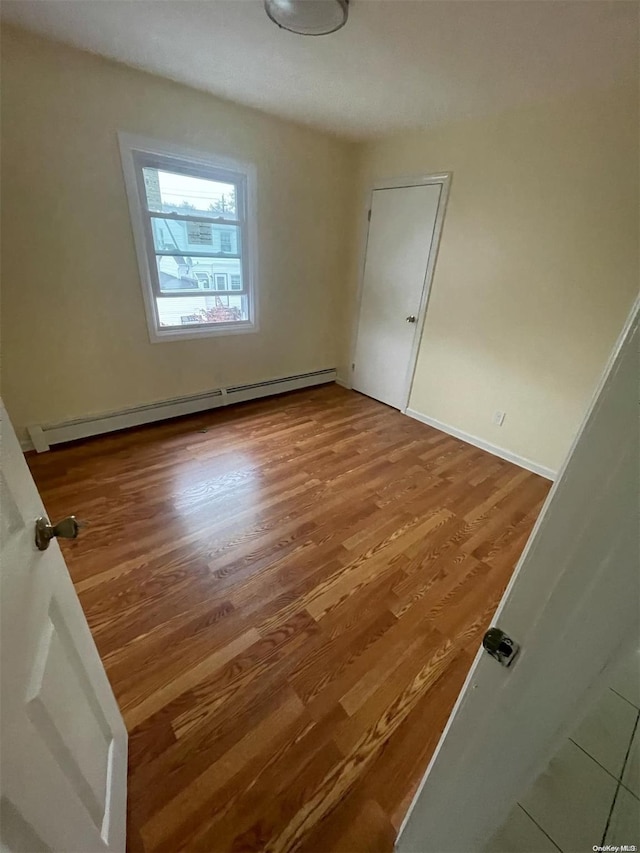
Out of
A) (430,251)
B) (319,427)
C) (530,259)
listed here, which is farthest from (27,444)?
(530,259)

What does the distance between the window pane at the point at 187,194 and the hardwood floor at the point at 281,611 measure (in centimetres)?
178

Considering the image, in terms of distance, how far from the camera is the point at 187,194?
8.73 ft

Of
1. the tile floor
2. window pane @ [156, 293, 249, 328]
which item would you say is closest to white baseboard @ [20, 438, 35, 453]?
window pane @ [156, 293, 249, 328]

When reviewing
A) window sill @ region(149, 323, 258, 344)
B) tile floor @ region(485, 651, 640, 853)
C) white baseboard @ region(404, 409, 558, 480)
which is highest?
window sill @ region(149, 323, 258, 344)

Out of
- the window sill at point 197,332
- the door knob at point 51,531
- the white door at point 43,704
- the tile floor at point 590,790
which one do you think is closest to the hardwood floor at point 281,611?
the white door at point 43,704

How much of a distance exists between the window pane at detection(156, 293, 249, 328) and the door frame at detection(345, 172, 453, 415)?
1211 mm

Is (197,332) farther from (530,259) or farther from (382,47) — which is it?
(530,259)

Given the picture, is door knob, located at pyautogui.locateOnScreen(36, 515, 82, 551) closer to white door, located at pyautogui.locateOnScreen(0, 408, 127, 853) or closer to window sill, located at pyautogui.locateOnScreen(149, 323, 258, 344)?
white door, located at pyautogui.locateOnScreen(0, 408, 127, 853)

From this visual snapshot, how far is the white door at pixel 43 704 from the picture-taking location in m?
0.45

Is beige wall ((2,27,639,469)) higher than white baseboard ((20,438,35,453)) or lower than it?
higher

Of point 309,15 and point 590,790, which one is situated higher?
point 309,15

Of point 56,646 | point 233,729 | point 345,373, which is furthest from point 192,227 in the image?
point 233,729

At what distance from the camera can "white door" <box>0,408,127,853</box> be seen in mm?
453

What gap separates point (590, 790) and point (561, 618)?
2.05 feet
